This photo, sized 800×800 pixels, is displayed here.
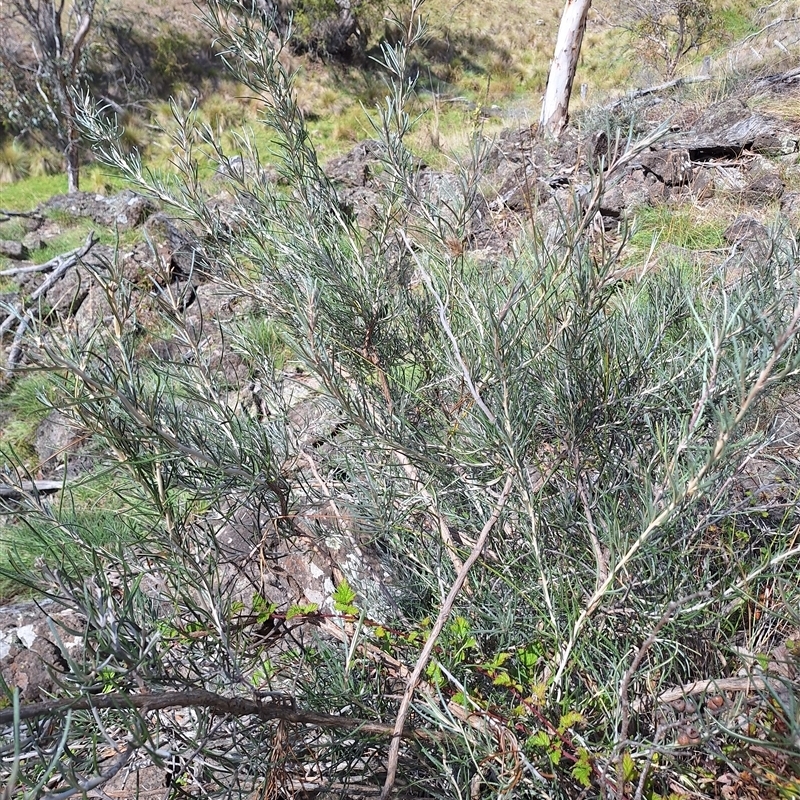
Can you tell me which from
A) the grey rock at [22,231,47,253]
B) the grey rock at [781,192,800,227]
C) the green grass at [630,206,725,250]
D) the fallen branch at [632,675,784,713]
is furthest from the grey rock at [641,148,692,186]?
the grey rock at [22,231,47,253]

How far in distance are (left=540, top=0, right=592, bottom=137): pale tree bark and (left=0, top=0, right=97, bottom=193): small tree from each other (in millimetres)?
5263

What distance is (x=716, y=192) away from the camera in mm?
3996

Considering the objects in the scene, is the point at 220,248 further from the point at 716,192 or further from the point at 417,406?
the point at 716,192

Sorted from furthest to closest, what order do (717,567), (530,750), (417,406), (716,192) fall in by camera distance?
(716,192)
(417,406)
(717,567)
(530,750)

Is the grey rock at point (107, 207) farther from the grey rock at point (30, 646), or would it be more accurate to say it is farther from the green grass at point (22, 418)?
the grey rock at point (30, 646)

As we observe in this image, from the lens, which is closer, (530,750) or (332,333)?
(530,750)

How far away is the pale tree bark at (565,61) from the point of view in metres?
6.07

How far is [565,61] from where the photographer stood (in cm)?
618

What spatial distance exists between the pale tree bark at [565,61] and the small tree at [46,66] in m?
5.26

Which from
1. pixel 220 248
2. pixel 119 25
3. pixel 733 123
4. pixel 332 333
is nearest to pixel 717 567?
pixel 332 333

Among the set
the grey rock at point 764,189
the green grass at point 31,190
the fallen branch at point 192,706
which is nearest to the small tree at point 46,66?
the green grass at point 31,190

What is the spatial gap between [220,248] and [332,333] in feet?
1.28

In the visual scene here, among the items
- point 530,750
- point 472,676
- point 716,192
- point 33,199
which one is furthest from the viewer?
point 33,199

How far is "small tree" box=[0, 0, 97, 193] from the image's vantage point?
7.71m
